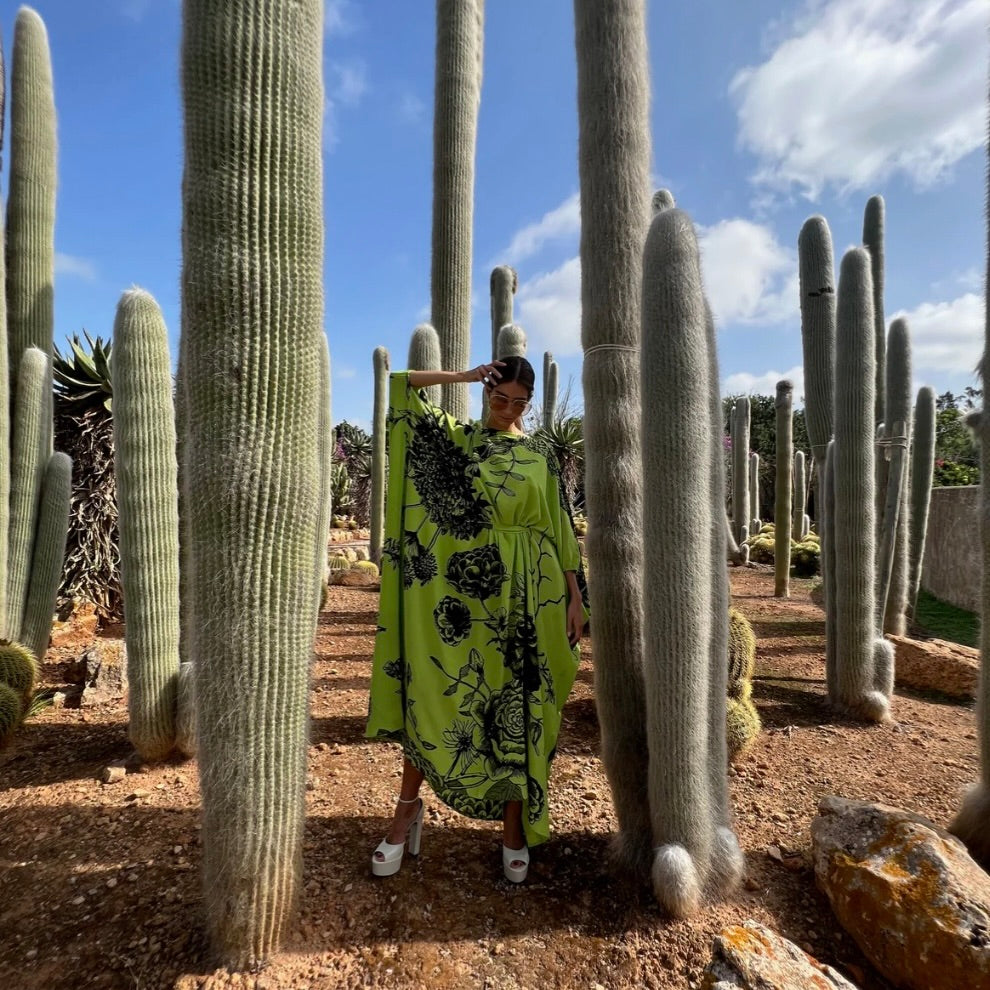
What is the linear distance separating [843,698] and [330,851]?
3194 mm

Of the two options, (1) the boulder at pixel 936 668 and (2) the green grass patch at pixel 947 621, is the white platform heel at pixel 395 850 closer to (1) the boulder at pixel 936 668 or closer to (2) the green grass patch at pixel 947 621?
(1) the boulder at pixel 936 668

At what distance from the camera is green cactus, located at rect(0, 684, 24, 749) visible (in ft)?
10.5

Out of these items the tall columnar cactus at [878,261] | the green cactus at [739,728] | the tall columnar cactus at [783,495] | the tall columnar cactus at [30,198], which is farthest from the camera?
the tall columnar cactus at [783,495]

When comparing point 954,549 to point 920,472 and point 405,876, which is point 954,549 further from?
point 405,876

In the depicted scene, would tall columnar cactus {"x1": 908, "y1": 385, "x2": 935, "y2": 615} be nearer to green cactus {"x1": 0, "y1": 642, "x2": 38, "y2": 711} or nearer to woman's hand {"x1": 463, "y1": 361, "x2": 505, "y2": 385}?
woman's hand {"x1": 463, "y1": 361, "x2": 505, "y2": 385}

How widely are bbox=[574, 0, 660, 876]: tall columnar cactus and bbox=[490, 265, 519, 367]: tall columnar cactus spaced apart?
160 inches

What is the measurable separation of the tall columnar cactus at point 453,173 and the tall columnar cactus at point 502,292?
6.18 ft

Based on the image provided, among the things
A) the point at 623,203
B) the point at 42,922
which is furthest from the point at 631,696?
the point at 42,922

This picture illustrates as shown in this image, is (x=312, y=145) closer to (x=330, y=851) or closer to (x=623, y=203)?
(x=623, y=203)

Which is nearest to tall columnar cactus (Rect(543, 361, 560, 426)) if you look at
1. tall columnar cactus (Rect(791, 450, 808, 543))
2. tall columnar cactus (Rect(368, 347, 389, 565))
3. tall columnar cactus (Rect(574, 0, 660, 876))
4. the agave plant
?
tall columnar cactus (Rect(368, 347, 389, 565))

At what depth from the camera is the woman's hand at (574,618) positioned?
2203 mm

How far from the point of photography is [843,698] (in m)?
3.72

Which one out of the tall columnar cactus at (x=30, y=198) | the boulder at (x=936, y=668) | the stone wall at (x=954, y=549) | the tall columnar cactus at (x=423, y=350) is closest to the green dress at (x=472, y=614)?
the tall columnar cactus at (x=423, y=350)

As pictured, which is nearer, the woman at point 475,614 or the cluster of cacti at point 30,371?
the woman at point 475,614
